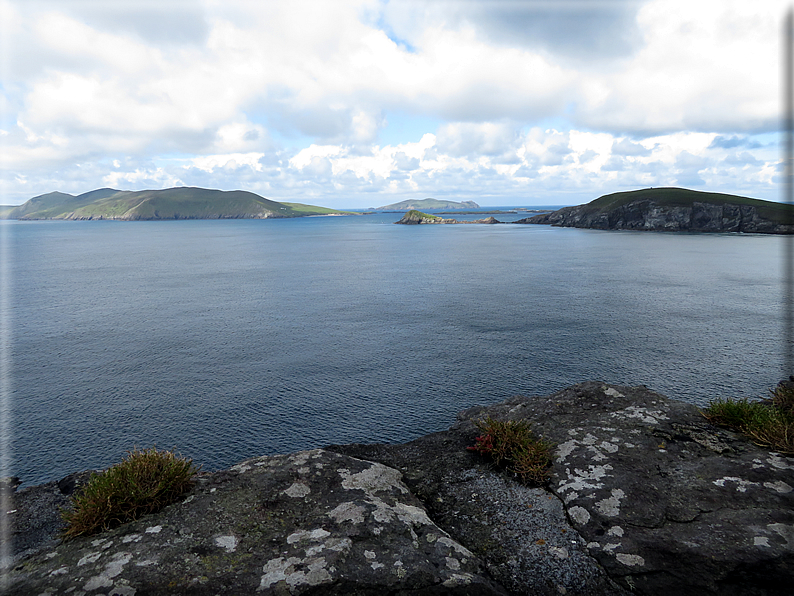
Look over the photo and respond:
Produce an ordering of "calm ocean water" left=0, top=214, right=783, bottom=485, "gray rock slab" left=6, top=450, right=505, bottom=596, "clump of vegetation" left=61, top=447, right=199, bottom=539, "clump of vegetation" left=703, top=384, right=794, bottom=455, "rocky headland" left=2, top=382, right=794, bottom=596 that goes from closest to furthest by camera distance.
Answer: "gray rock slab" left=6, top=450, right=505, bottom=596 < "rocky headland" left=2, top=382, right=794, bottom=596 < "clump of vegetation" left=61, top=447, right=199, bottom=539 < "clump of vegetation" left=703, top=384, right=794, bottom=455 < "calm ocean water" left=0, top=214, right=783, bottom=485

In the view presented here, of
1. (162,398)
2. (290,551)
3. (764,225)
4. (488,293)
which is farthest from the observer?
(764,225)

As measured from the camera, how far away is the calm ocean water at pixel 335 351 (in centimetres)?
2861

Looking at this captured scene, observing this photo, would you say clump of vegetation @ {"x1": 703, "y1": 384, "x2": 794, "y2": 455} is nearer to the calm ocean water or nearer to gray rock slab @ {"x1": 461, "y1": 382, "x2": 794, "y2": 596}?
gray rock slab @ {"x1": 461, "y1": 382, "x2": 794, "y2": 596}

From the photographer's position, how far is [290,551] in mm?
11383

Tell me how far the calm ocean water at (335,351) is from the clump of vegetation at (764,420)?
11893mm

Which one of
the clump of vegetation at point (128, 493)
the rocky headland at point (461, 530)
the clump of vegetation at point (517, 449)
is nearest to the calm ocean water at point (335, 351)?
the clump of vegetation at point (517, 449)

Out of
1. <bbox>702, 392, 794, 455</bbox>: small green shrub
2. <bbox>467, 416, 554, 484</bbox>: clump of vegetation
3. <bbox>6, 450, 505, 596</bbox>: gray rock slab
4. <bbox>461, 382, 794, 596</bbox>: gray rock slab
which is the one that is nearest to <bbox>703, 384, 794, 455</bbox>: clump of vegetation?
<bbox>702, 392, 794, 455</bbox>: small green shrub

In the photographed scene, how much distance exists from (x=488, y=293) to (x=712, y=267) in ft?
201

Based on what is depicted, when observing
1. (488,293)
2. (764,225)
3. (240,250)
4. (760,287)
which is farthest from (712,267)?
(240,250)

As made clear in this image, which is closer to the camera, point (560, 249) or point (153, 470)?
point (153, 470)

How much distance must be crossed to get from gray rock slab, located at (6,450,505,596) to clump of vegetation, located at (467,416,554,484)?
4.51m

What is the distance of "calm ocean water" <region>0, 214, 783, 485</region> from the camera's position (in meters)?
28.6

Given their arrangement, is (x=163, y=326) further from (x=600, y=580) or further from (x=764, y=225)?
(x=764, y=225)

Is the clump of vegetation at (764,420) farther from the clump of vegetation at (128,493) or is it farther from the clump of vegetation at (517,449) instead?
the clump of vegetation at (128,493)
